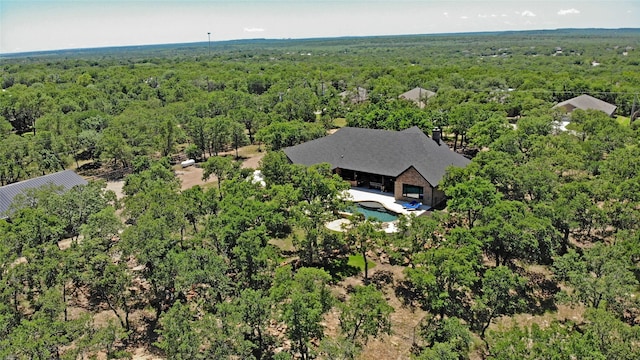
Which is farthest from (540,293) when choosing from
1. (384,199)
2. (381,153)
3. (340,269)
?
(381,153)

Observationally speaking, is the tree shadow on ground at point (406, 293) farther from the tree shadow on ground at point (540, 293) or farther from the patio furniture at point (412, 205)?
the patio furniture at point (412, 205)

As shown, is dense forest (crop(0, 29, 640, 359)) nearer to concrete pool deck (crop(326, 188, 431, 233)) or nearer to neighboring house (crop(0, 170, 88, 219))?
neighboring house (crop(0, 170, 88, 219))

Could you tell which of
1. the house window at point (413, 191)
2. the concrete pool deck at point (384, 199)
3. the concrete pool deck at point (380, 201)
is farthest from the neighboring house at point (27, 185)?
the house window at point (413, 191)

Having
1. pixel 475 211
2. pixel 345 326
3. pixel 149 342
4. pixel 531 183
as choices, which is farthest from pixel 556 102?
pixel 149 342

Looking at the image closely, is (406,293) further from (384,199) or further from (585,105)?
(585,105)

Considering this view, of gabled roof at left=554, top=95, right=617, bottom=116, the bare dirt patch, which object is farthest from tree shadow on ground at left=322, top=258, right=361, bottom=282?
gabled roof at left=554, top=95, right=617, bottom=116
